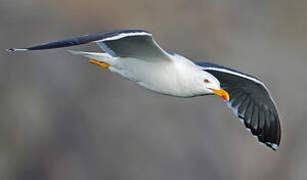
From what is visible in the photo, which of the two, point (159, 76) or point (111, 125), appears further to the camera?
point (111, 125)

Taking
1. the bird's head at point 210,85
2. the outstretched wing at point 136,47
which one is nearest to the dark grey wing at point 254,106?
the bird's head at point 210,85

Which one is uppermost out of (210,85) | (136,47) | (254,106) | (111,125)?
(136,47)

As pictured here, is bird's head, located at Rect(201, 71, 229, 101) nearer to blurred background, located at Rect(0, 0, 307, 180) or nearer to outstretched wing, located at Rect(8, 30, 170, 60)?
outstretched wing, located at Rect(8, 30, 170, 60)

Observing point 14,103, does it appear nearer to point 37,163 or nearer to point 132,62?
point 37,163

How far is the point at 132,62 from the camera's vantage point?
16.1 feet

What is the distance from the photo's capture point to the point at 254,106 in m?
5.70

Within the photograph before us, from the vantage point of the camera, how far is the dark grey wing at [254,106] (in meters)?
5.56

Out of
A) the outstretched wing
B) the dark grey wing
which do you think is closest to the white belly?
the outstretched wing

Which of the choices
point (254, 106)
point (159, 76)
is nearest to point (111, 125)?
point (254, 106)

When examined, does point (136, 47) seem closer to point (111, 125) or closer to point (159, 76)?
point (159, 76)

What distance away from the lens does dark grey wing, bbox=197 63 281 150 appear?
5555mm

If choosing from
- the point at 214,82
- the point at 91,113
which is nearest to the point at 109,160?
the point at 91,113

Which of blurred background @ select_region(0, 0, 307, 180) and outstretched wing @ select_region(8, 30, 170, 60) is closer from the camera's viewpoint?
outstretched wing @ select_region(8, 30, 170, 60)

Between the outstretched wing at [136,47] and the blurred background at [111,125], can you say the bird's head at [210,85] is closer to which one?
the outstretched wing at [136,47]
